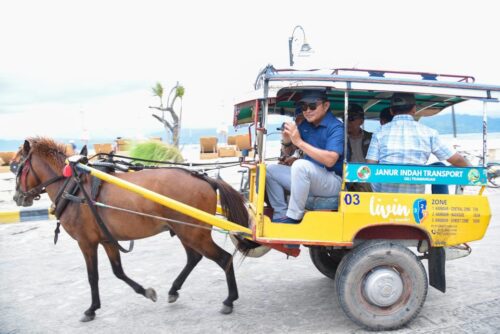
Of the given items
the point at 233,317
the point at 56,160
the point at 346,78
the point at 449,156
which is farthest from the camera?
the point at 56,160

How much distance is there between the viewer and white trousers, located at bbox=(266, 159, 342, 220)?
3.37 metres

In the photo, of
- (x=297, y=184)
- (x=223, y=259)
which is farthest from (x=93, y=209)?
(x=297, y=184)

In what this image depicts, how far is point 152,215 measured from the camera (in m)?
3.84

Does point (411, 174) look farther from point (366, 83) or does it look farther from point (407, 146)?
point (366, 83)

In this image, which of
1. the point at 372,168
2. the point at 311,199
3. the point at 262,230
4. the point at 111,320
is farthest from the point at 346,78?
the point at 111,320

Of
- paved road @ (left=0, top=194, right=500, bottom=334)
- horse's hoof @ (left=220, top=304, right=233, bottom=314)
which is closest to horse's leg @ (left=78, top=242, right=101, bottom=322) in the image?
paved road @ (left=0, top=194, right=500, bottom=334)

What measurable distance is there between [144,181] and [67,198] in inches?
27.9

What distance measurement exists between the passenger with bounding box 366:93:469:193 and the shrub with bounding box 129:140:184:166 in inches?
174

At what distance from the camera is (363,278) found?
3414 mm

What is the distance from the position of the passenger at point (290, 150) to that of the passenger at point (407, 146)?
33.7 inches

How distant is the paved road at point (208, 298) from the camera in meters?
3.58

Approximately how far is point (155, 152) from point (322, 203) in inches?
173

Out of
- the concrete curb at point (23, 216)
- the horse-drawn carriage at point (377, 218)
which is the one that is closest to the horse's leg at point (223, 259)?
the horse-drawn carriage at point (377, 218)

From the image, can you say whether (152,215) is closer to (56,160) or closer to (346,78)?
(56,160)
